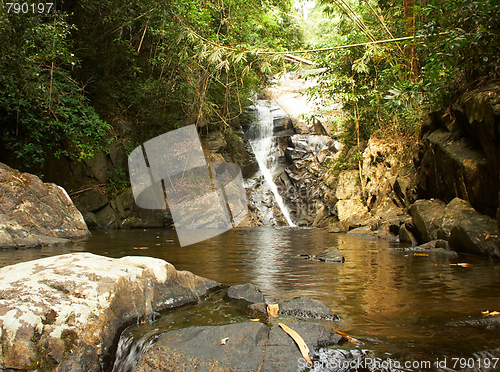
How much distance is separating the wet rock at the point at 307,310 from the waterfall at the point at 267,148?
42.9 feet

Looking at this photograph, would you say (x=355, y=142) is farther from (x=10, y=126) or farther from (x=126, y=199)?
(x=10, y=126)

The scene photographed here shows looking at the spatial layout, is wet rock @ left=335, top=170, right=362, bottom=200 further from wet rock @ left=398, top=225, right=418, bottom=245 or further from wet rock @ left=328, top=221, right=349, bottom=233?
wet rock @ left=398, top=225, right=418, bottom=245

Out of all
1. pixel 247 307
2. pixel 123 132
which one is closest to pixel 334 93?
pixel 123 132

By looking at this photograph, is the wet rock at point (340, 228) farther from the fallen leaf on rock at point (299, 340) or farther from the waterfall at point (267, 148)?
the fallen leaf on rock at point (299, 340)

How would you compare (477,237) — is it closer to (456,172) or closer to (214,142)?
(456,172)

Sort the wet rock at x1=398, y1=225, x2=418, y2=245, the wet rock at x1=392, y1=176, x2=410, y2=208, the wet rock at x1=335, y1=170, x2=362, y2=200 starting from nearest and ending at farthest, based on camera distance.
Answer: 1. the wet rock at x1=398, y1=225, x2=418, y2=245
2. the wet rock at x1=392, y1=176, x2=410, y2=208
3. the wet rock at x1=335, y1=170, x2=362, y2=200

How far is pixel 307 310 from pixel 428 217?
16.7ft

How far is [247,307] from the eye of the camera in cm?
268

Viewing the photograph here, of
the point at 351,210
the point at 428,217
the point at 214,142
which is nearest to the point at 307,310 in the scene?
the point at 428,217

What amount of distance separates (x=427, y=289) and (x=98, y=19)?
1245 cm

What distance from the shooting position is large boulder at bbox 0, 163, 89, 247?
6.56m

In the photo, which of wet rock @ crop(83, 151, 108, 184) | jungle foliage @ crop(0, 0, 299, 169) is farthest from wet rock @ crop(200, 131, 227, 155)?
wet rock @ crop(83, 151, 108, 184)

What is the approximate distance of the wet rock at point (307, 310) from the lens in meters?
2.56

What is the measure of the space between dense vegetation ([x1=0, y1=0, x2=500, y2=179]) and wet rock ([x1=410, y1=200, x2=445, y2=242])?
2.09 meters
